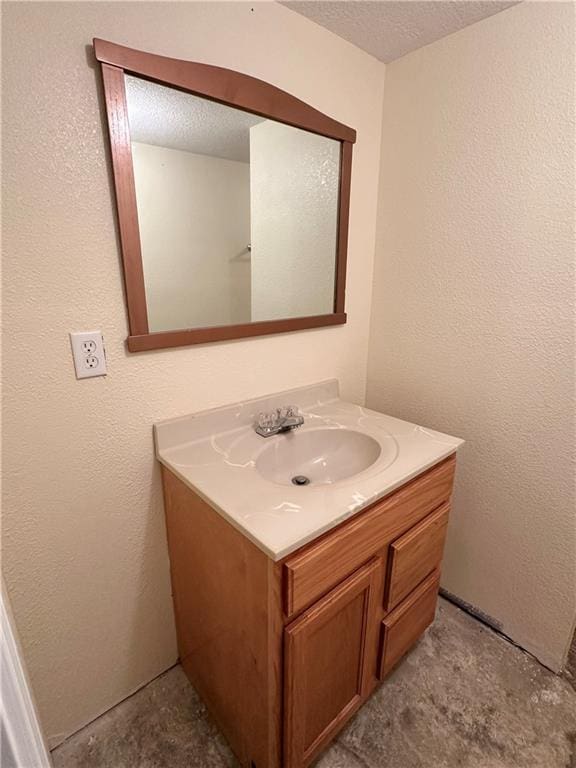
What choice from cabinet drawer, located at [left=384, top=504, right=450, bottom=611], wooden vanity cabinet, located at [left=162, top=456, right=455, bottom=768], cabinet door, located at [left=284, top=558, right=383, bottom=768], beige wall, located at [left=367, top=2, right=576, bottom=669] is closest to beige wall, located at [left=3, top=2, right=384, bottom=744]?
wooden vanity cabinet, located at [left=162, top=456, right=455, bottom=768]

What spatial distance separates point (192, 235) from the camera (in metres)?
1.13

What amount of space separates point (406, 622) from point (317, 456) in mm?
585

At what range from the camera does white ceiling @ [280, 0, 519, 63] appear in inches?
43.1

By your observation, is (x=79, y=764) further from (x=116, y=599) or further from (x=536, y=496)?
(x=536, y=496)

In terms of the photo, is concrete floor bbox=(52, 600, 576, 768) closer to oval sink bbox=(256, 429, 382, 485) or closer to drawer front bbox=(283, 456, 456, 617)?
drawer front bbox=(283, 456, 456, 617)

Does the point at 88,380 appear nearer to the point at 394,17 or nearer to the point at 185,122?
the point at 185,122

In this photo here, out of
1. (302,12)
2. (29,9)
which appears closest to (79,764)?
(29,9)

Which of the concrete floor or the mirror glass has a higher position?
the mirror glass

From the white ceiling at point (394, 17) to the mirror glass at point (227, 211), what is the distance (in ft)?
1.00

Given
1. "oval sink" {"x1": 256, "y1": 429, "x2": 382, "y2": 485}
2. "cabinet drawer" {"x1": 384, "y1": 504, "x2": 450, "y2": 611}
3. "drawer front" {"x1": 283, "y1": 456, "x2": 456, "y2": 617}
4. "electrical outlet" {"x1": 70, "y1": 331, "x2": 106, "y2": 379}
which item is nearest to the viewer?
"drawer front" {"x1": 283, "y1": 456, "x2": 456, "y2": 617}

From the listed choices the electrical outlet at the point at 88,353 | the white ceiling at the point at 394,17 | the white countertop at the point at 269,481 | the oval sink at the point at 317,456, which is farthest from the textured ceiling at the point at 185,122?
the oval sink at the point at 317,456

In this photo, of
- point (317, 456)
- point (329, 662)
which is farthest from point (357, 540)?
A: point (317, 456)

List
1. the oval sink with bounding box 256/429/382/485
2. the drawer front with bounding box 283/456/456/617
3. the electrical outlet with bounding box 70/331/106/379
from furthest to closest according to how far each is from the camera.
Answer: the oval sink with bounding box 256/429/382/485
the electrical outlet with bounding box 70/331/106/379
the drawer front with bounding box 283/456/456/617

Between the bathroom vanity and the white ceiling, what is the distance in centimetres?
121
